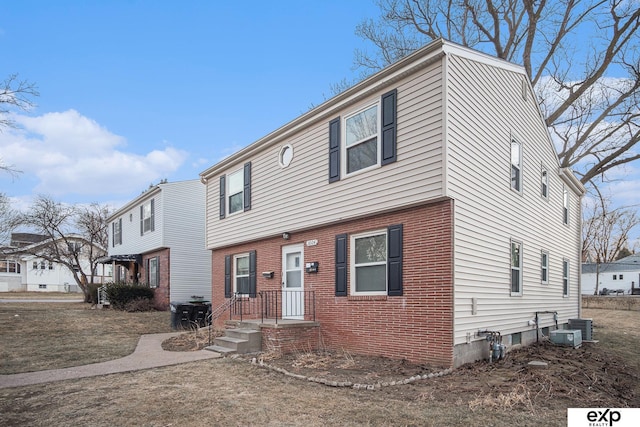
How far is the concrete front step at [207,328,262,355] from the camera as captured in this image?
30.6ft

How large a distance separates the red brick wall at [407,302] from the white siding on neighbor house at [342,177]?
0.33 metres

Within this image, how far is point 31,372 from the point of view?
25.8ft

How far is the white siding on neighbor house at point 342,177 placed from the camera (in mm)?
7883

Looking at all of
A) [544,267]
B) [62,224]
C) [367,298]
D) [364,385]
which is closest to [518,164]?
[544,267]

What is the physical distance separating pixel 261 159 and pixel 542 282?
835 centimetres

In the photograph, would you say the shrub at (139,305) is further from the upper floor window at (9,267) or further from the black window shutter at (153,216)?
the upper floor window at (9,267)

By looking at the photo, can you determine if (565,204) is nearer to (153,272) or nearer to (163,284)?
(163,284)

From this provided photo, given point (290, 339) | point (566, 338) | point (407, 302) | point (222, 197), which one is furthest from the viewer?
point (222, 197)

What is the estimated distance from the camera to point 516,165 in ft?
35.9

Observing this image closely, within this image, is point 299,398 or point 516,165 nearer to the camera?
point 299,398

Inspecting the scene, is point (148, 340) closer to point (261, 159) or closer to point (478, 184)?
point (261, 159)

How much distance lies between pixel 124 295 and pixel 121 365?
1273 cm

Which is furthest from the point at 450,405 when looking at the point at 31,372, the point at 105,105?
the point at 105,105

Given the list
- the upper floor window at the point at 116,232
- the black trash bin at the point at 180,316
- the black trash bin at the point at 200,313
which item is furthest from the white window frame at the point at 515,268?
the upper floor window at the point at 116,232
